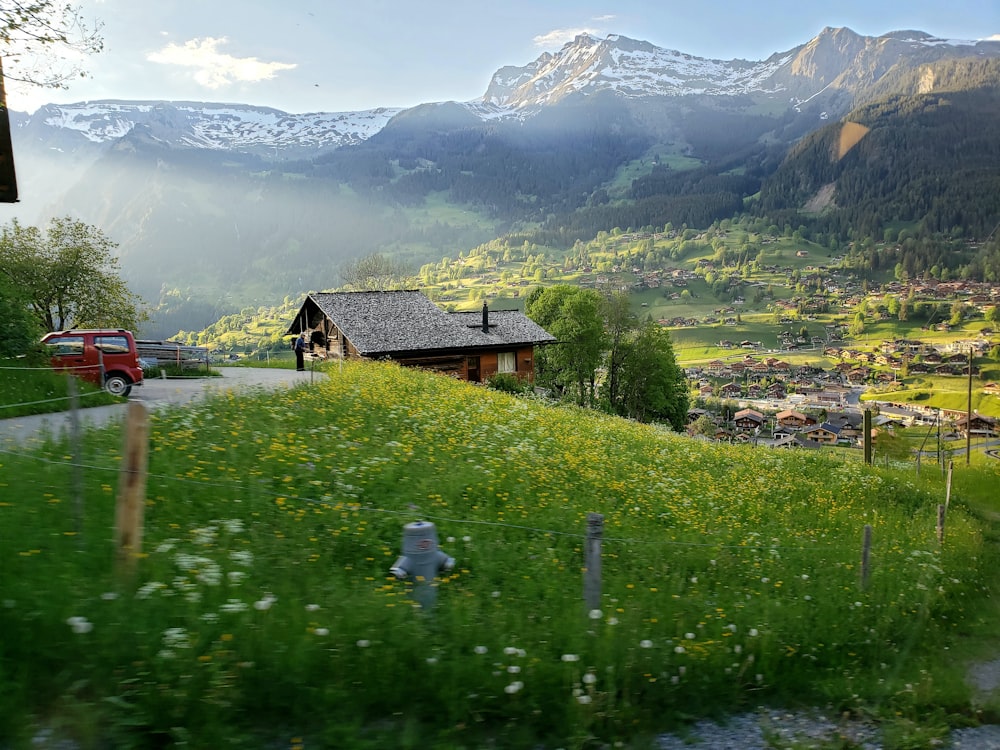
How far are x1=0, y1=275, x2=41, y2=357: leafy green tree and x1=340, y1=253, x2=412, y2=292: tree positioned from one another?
66.0 meters

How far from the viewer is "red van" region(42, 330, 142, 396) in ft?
67.2

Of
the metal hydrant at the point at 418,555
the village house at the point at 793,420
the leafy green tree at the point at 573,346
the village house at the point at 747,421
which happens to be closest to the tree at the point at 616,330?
the leafy green tree at the point at 573,346

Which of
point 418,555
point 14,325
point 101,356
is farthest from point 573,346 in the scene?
point 418,555

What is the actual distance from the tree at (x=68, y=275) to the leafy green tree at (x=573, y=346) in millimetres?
→ 39770

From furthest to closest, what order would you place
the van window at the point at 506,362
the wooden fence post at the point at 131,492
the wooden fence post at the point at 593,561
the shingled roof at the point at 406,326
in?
the van window at the point at 506,362, the shingled roof at the point at 406,326, the wooden fence post at the point at 593,561, the wooden fence post at the point at 131,492

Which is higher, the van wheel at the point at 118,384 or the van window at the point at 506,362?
the van wheel at the point at 118,384

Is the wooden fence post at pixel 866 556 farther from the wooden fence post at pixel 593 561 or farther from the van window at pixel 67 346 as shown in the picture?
the van window at pixel 67 346

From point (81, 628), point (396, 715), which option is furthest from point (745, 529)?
point (81, 628)

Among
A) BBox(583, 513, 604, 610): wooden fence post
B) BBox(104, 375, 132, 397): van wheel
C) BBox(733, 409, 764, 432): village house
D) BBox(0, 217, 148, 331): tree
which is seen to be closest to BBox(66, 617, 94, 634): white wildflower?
BBox(583, 513, 604, 610): wooden fence post

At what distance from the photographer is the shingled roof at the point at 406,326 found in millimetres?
46531

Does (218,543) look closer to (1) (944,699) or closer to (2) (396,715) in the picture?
(2) (396,715)

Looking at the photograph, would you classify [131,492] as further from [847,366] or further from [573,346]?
[847,366]

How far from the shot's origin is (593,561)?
6.71m

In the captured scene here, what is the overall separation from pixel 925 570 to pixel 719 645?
8.33 m
